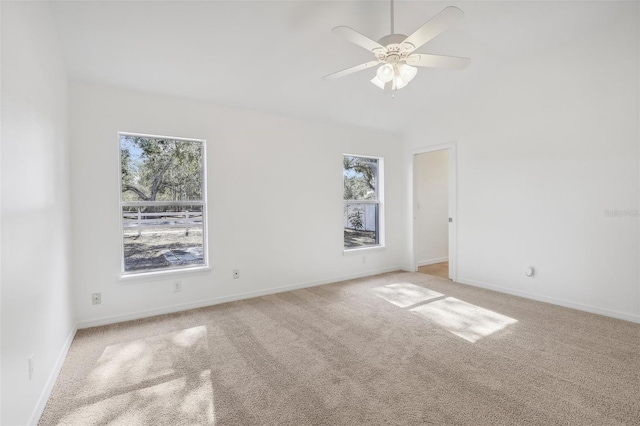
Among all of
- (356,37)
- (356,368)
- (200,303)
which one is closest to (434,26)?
(356,37)

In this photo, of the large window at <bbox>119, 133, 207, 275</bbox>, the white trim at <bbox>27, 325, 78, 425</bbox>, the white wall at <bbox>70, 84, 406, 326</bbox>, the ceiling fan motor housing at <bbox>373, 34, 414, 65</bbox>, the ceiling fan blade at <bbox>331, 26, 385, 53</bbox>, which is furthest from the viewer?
the large window at <bbox>119, 133, 207, 275</bbox>

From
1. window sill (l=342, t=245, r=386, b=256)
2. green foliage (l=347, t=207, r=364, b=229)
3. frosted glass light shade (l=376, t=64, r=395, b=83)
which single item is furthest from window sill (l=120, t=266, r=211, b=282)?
frosted glass light shade (l=376, t=64, r=395, b=83)

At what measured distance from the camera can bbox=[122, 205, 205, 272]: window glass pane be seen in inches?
136

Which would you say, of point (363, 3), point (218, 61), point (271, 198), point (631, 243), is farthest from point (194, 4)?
point (631, 243)

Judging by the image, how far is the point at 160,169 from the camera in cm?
359

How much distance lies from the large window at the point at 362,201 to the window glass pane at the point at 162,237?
90.7 inches

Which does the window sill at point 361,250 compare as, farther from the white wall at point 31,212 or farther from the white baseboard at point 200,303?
the white wall at point 31,212

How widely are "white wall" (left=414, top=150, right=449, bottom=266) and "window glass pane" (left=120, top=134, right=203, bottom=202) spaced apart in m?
3.83

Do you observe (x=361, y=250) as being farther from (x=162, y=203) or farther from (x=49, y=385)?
(x=49, y=385)

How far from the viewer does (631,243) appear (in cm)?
319

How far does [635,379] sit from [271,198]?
376cm

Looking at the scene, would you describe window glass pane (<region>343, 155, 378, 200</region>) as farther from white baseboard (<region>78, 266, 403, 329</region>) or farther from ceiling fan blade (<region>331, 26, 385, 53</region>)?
ceiling fan blade (<region>331, 26, 385, 53</region>)

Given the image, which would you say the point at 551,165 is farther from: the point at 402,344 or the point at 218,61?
the point at 218,61

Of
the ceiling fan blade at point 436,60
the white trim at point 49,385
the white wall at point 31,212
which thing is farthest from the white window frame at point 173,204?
the ceiling fan blade at point 436,60
